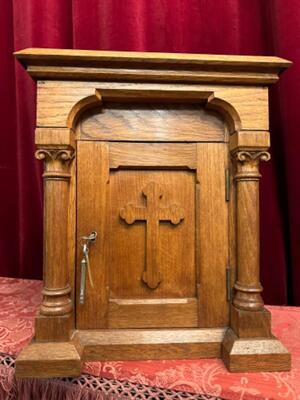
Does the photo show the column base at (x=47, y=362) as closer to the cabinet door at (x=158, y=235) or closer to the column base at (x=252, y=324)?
the cabinet door at (x=158, y=235)

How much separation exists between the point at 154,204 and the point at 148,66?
27 centimetres

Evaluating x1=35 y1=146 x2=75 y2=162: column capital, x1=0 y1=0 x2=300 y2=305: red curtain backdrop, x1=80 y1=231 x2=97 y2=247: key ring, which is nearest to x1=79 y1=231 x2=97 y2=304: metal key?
x1=80 y1=231 x2=97 y2=247: key ring

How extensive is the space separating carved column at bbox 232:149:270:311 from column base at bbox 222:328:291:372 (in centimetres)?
7

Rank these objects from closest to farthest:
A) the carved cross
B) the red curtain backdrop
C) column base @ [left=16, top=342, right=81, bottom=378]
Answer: column base @ [left=16, top=342, right=81, bottom=378] → the carved cross → the red curtain backdrop

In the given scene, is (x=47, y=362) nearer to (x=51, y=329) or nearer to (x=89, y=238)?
(x=51, y=329)

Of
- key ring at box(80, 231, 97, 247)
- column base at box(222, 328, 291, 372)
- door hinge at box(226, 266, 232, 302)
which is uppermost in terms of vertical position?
key ring at box(80, 231, 97, 247)

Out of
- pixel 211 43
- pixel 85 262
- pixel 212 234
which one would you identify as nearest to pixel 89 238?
pixel 85 262

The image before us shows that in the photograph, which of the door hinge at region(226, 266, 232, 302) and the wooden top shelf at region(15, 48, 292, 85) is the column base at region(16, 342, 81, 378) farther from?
the wooden top shelf at region(15, 48, 292, 85)

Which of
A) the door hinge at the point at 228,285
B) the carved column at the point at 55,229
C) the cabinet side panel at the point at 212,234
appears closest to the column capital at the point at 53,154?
the carved column at the point at 55,229

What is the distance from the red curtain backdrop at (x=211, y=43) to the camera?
1.00 meters

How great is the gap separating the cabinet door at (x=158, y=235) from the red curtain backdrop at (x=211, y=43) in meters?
0.40

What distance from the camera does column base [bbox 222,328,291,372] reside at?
2.07 ft

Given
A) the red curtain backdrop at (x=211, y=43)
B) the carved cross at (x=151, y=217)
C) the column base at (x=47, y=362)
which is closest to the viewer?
the column base at (x=47, y=362)

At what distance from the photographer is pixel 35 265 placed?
1.17 meters
